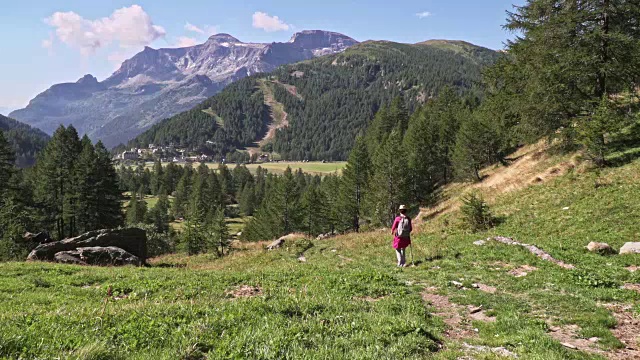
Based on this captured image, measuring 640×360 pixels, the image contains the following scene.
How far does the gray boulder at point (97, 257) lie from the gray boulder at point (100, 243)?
120 centimetres

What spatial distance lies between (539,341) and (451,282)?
590 centimetres

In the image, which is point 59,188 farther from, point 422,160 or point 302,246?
point 422,160

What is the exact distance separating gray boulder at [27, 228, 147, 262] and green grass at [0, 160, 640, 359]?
263 inches

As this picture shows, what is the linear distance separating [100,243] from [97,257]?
3.62 metres

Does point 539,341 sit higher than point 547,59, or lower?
lower

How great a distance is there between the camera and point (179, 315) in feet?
27.5

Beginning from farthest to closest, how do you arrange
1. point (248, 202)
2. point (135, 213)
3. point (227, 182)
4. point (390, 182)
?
point (227, 182) < point (248, 202) < point (135, 213) < point (390, 182)

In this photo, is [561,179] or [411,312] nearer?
[411,312]

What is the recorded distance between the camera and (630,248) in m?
15.6

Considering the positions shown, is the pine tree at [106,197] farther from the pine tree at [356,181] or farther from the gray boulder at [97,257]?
the pine tree at [356,181]

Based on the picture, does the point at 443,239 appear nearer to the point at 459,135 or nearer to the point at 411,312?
the point at 411,312

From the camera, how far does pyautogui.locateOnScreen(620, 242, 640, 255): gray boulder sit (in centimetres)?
1537

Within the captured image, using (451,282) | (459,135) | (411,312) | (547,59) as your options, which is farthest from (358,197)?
(411,312)

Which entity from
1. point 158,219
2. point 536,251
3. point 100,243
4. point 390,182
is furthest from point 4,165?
point 536,251
